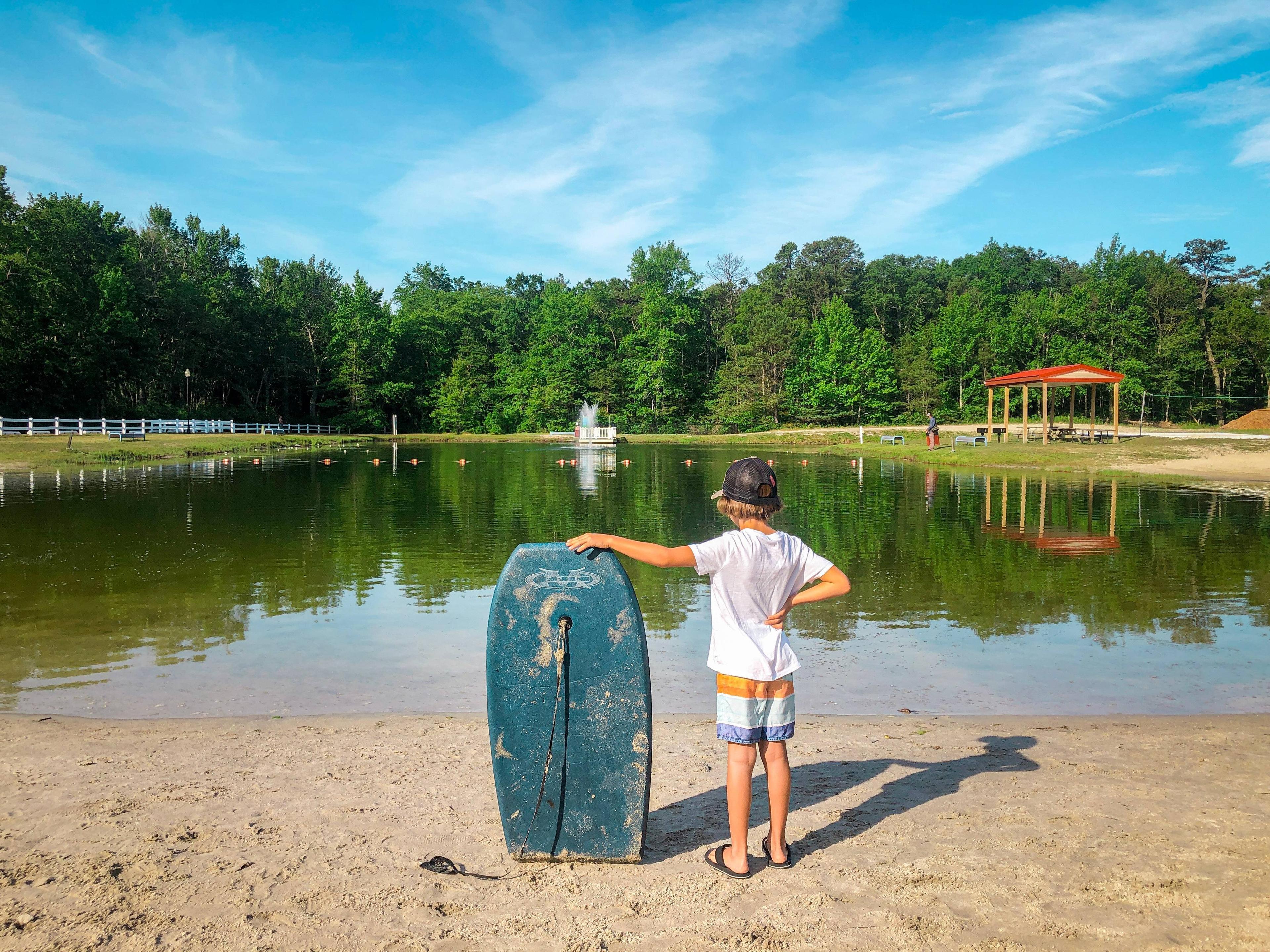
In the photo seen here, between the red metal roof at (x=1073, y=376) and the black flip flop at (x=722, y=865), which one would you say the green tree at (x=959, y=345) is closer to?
the red metal roof at (x=1073, y=376)

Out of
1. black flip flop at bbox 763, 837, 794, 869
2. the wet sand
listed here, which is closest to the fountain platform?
the wet sand

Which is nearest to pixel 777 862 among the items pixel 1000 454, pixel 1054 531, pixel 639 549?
pixel 639 549

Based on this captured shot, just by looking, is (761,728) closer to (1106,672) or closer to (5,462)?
(1106,672)

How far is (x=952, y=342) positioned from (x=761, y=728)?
77089 millimetres

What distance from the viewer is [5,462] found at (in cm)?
3156

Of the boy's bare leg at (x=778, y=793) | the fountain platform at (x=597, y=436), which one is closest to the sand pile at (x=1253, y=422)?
the fountain platform at (x=597, y=436)

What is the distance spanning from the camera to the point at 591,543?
3676mm

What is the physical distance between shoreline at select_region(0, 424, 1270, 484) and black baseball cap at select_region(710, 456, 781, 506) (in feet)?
93.3

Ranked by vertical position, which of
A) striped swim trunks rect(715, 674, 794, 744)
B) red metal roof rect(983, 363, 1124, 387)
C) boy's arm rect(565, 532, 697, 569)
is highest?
red metal roof rect(983, 363, 1124, 387)

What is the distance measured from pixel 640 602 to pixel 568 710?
6.47 m

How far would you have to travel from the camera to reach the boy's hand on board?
3648mm

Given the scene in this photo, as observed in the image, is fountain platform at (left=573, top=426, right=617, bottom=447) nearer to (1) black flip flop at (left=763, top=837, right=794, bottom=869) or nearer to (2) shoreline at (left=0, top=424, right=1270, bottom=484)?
(2) shoreline at (left=0, top=424, right=1270, bottom=484)

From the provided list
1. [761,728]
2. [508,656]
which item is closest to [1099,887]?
[761,728]

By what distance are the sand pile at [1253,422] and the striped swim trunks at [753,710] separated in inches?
2176
